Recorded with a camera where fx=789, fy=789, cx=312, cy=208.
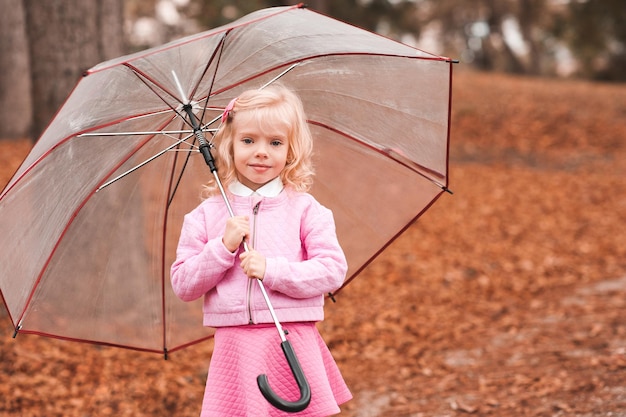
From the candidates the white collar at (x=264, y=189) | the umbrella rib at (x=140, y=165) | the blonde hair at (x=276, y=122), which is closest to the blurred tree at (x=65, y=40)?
the umbrella rib at (x=140, y=165)

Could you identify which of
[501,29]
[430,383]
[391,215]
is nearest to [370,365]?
[430,383]

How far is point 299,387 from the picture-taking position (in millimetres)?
2602

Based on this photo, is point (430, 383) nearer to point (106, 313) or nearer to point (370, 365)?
point (370, 365)

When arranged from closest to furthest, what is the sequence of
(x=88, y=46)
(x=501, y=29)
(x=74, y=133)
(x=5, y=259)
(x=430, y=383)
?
(x=74, y=133) → (x=5, y=259) → (x=430, y=383) → (x=88, y=46) → (x=501, y=29)

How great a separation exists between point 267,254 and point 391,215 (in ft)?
3.10

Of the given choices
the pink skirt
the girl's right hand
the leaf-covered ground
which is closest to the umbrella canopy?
the girl's right hand

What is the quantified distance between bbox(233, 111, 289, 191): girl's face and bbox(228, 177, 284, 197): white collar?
1.5 inches

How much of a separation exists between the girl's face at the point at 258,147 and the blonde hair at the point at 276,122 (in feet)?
0.06

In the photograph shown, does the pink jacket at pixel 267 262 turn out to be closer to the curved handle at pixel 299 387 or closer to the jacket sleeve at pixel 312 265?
the jacket sleeve at pixel 312 265

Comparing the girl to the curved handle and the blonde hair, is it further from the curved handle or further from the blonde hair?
the curved handle

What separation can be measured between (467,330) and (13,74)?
→ 368 inches

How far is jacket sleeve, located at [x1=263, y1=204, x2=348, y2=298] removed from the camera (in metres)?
2.65

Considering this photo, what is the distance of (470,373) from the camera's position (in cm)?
503

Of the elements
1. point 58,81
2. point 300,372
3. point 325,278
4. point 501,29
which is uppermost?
point 501,29
